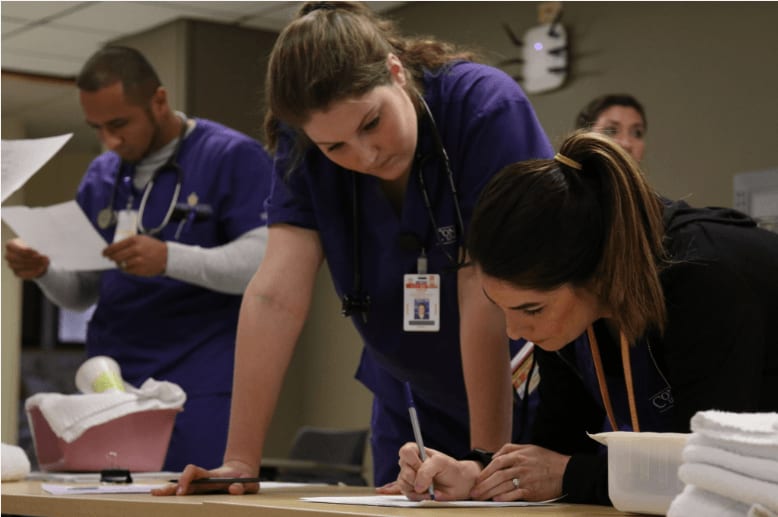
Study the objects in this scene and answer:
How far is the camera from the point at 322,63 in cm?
180

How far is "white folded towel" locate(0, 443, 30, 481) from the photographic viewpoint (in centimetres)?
219

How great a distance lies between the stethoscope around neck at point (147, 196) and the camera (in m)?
2.81

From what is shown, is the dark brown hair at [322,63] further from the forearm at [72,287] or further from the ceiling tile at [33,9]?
the ceiling tile at [33,9]

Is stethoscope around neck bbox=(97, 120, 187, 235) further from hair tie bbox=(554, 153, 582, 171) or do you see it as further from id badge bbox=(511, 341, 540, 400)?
hair tie bbox=(554, 153, 582, 171)

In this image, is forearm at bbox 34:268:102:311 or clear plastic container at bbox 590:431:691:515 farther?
forearm at bbox 34:268:102:311

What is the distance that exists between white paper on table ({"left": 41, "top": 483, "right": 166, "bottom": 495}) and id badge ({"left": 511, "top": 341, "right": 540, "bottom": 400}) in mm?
581

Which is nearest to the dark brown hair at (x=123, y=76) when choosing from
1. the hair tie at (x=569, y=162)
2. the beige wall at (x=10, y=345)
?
the hair tie at (x=569, y=162)

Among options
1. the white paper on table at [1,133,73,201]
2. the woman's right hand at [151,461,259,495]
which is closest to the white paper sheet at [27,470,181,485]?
the woman's right hand at [151,461,259,495]

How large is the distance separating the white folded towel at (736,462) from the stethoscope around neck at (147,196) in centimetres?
193

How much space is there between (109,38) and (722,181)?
3.69 m

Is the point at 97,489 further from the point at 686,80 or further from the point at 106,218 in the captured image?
the point at 686,80

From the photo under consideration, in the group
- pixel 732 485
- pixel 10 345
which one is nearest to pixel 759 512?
pixel 732 485

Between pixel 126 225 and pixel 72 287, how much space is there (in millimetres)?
259

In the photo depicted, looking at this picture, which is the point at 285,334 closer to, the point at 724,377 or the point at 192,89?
the point at 724,377
